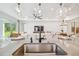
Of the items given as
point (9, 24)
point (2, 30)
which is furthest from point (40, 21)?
point (2, 30)

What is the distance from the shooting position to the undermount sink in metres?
1.97

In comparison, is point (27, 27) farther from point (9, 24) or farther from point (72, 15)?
point (72, 15)

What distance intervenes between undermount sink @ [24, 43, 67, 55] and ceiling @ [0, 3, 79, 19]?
0.50m

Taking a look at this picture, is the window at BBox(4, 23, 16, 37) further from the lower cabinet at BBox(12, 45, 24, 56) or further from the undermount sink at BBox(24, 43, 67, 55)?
the undermount sink at BBox(24, 43, 67, 55)

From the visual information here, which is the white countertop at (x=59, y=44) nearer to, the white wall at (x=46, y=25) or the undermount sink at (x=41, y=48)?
the undermount sink at (x=41, y=48)

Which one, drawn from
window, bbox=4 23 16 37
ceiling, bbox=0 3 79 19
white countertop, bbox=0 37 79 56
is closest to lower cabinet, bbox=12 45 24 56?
white countertop, bbox=0 37 79 56

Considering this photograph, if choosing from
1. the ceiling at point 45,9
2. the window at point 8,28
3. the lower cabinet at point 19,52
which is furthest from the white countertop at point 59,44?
the ceiling at point 45,9

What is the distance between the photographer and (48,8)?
1.83 metres

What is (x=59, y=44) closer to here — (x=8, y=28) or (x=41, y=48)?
(x=41, y=48)

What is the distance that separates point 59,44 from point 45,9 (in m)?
0.62

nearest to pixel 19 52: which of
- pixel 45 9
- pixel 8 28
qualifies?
pixel 8 28

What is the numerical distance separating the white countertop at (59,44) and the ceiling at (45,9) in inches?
16.6

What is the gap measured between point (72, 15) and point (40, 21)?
48 centimetres

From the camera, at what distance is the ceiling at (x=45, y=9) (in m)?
1.78
